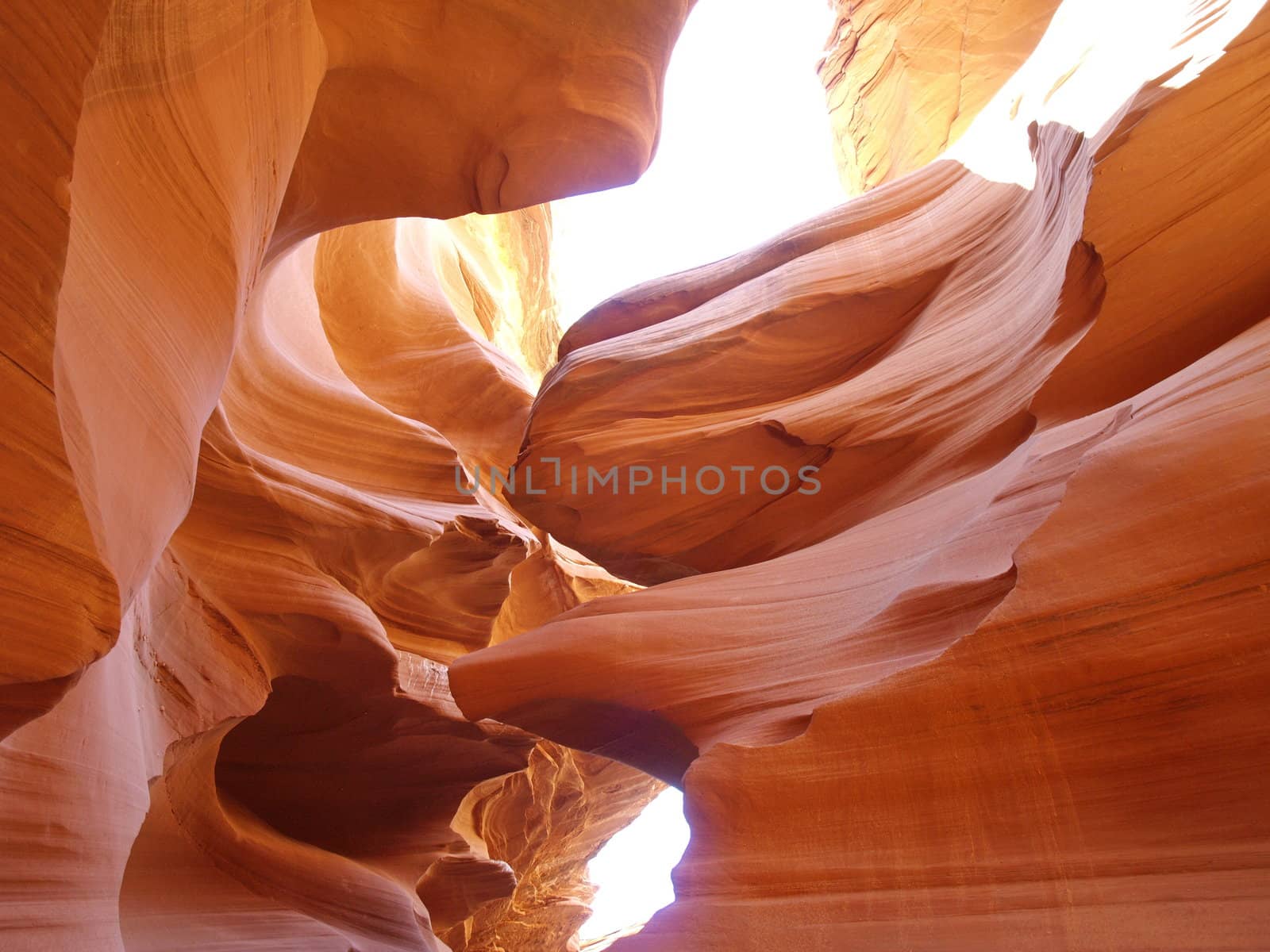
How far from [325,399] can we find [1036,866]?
5.84 metres

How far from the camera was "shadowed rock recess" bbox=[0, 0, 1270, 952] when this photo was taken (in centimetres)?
224

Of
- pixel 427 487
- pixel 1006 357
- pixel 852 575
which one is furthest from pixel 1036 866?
pixel 427 487

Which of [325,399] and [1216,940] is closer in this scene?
[1216,940]

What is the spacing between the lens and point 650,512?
580 centimetres

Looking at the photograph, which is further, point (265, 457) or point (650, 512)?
point (650, 512)

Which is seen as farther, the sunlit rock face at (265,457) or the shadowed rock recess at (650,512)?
the shadowed rock recess at (650,512)

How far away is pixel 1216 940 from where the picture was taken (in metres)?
1.97

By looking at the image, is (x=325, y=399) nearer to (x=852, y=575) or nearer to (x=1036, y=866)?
(x=852, y=575)

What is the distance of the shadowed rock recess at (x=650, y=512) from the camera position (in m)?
2.24

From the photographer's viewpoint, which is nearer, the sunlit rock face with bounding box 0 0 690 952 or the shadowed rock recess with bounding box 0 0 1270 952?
the sunlit rock face with bounding box 0 0 690 952

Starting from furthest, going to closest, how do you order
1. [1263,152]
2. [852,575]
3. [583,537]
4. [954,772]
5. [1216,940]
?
1. [583,537]
2. [852,575]
3. [1263,152]
4. [954,772]
5. [1216,940]

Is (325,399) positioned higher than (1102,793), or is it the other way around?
(325,399)

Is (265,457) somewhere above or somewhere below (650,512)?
above

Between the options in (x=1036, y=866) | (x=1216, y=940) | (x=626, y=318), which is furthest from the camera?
(x=626, y=318)
